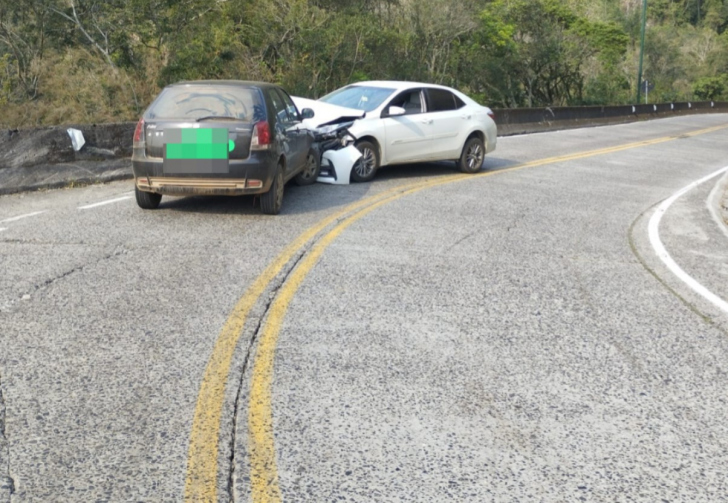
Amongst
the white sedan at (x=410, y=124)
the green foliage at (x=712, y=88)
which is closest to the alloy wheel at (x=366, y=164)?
the white sedan at (x=410, y=124)

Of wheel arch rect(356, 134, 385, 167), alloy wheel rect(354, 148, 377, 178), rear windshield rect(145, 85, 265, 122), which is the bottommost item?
alloy wheel rect(354, 148, 377, 178)

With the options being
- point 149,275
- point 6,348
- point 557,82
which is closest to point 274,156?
point 149,275

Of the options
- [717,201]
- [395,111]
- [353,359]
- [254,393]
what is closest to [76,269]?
[353,359]

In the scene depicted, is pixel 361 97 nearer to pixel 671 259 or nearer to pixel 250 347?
pixel 671 259

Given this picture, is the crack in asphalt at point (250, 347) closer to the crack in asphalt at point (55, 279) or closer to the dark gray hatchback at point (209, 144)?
the dark gray hatchback at point (209, 144)

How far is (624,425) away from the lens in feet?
15.2

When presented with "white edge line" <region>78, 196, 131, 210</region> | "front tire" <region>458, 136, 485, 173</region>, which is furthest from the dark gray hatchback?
"front tire" <region>458, 136, 485, 173</region>

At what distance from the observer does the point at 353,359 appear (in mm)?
5500

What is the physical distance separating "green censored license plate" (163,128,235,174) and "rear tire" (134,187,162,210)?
2.39ft

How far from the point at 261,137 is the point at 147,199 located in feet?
5.33

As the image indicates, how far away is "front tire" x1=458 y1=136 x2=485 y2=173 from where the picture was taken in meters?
15.2

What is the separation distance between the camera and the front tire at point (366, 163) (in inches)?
521

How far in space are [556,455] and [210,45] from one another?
20967 millimetres

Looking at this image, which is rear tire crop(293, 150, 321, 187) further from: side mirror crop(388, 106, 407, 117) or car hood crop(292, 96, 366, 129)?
side mirror crop(388, 106, 407, 117)
